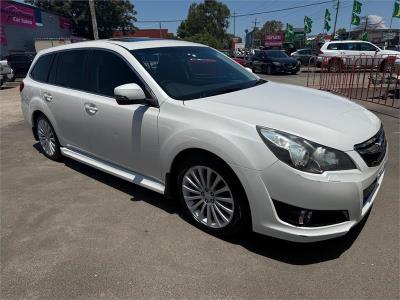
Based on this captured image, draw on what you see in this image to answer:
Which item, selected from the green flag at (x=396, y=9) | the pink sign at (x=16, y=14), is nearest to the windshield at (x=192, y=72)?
the pink sign at (x=16, y=14)

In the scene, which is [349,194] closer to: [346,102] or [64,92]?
[346,102]

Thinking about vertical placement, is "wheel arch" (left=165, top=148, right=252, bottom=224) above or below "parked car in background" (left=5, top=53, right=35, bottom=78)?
above

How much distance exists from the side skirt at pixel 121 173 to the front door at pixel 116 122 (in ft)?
0.22

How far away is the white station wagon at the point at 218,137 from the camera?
2.79m

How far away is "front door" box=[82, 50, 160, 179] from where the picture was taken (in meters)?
3.70

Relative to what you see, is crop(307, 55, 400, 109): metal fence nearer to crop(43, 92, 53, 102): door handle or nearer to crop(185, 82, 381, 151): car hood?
crop(185, 82, 381, 151): car hood

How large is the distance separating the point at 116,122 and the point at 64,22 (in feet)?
151

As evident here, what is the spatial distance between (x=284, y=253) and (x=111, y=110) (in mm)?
2284

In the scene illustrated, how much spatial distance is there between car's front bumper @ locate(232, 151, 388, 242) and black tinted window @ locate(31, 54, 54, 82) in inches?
146

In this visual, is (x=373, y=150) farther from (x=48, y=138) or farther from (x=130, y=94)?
(x=48, y=138)

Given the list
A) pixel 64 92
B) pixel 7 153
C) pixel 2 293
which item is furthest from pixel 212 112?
pixel 7 153

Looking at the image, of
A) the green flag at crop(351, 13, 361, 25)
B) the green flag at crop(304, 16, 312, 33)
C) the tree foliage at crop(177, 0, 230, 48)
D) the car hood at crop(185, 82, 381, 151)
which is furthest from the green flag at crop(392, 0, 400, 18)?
the tree foliage at crop(177, 0, 230, 48)

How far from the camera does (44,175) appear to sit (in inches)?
207

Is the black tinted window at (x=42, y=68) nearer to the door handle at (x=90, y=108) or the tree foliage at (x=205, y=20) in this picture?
the door handle at (x=90, y=108)
